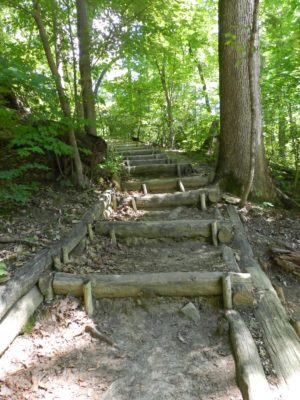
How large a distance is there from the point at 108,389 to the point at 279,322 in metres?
1.56

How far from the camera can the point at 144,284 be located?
3176 millimetres

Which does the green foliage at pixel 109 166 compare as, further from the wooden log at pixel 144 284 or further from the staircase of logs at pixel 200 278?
the wooden log at pixel 144 284

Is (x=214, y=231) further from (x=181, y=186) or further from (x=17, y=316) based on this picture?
(x=17, y=316)

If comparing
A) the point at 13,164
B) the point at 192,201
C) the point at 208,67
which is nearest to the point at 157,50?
the point at 192,201

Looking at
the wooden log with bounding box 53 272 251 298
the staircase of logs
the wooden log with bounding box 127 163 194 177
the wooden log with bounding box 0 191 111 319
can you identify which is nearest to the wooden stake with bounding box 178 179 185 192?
the staircase of logs

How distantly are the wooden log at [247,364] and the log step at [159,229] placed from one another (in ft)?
5.57

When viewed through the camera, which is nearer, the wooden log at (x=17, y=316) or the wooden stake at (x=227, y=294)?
the wooden log at (x=17, y=316)

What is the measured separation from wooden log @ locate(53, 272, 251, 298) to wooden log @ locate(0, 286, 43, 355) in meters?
0.26

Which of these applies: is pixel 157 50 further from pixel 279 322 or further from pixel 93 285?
pixel 279 322

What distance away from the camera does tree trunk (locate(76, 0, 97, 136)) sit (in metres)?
5.57

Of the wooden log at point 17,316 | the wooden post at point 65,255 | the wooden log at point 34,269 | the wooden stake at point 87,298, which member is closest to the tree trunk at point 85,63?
the wooden log at point 34,269

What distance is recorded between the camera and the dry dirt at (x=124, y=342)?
2.24m

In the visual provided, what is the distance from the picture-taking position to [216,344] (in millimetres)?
2645

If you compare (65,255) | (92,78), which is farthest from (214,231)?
(92,78)
